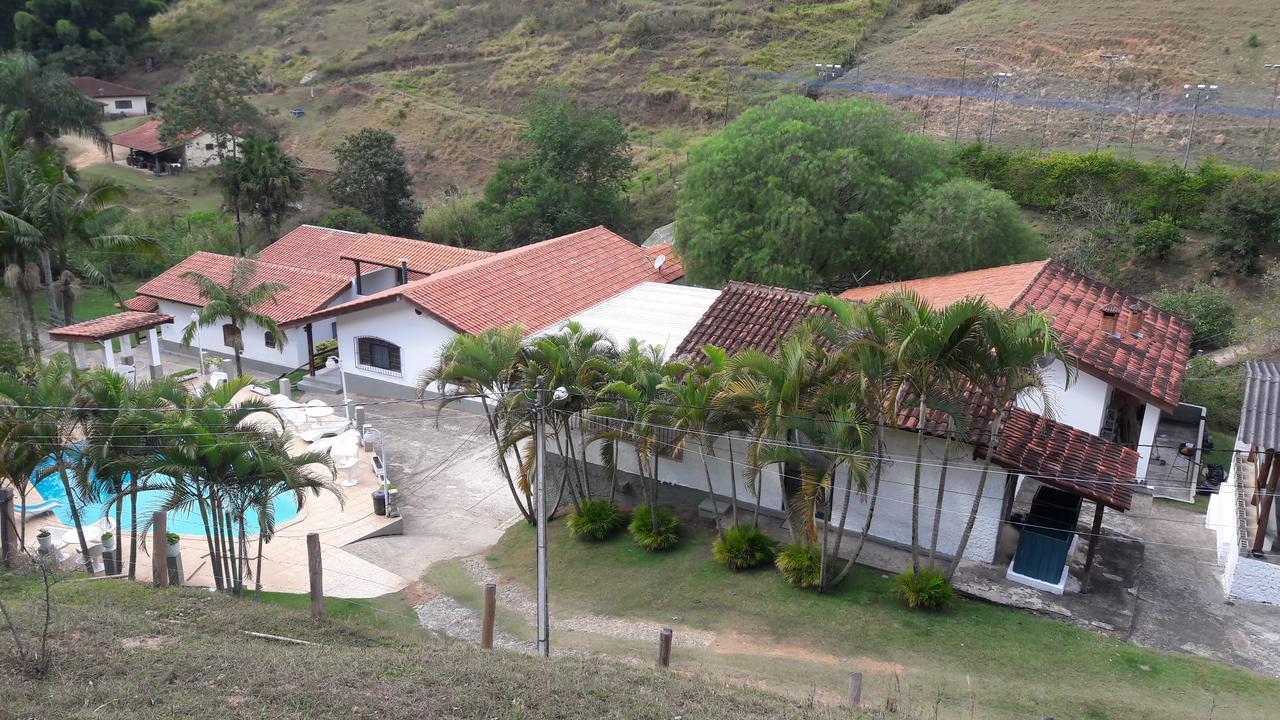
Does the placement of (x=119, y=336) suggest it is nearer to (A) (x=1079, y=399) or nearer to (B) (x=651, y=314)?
(B) (x=651, y=314)

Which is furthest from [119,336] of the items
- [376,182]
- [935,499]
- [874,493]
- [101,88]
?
[101,88]

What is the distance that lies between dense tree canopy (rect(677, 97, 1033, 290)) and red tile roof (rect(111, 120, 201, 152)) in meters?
45.2

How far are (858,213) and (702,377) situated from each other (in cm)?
1251

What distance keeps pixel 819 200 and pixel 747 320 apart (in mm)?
9119

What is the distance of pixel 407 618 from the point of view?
17.6 m

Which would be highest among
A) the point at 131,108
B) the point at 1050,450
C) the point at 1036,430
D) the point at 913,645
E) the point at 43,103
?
the point at 43,103

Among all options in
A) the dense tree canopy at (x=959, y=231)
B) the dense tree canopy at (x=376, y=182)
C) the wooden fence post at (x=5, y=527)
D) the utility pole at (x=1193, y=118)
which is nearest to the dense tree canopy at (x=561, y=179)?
the dense tree canopy at (x=376, y=182)

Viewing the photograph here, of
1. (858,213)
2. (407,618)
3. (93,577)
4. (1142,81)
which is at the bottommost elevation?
(407,618)

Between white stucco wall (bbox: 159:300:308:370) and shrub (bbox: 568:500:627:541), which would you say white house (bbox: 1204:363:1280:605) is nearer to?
shrub (bbox: 568:500:627:541)

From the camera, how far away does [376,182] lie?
4888 cm

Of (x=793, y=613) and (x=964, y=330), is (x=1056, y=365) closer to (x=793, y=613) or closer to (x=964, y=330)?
(x=964, y=330)

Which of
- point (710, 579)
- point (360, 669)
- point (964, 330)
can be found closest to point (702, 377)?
point (710, 579)

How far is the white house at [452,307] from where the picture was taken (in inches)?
1094

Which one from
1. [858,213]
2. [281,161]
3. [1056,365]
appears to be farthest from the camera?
[281,161]
